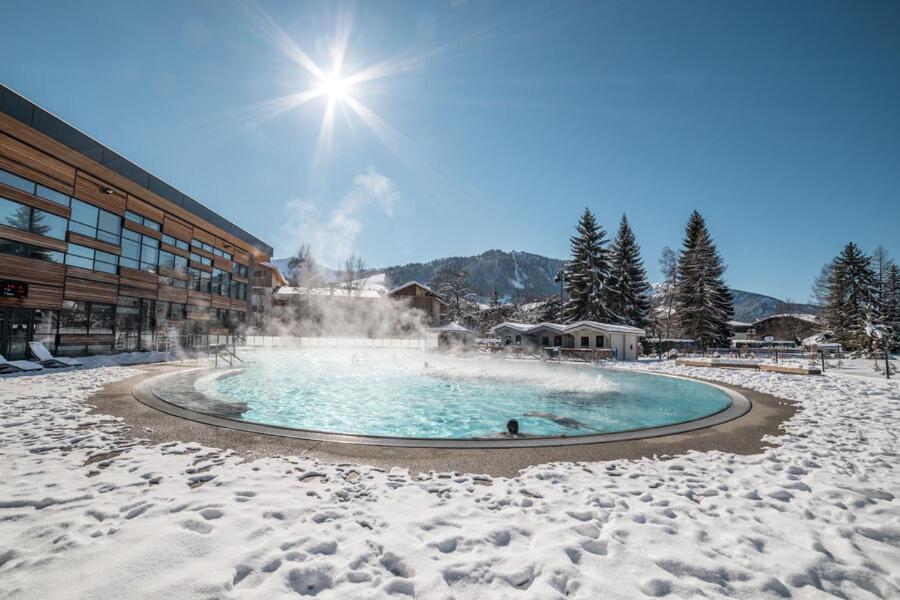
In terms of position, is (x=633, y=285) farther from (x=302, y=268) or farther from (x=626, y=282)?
(x=302, y=268)

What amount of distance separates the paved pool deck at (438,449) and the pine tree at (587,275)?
30050mm

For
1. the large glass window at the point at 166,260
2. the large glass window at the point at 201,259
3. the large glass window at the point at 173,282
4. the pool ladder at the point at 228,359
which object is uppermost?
the large glass window at the point at 201,259

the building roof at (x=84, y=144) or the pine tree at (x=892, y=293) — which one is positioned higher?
the building roof at (x=84, y=144)

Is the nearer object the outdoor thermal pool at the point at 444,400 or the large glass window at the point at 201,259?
the outdoor thermal pool at the point at 444,400

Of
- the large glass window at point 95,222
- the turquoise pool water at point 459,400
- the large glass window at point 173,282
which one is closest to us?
the turquoise pool water at point 459,400

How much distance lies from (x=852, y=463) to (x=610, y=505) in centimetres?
381

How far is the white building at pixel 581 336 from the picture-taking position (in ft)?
93.9

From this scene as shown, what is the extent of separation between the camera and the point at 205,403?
26.6 ft

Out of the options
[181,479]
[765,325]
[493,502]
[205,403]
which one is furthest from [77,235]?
[765,325]

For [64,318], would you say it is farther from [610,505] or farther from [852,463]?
[852,463]

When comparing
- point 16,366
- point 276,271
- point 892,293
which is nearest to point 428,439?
point 16,366

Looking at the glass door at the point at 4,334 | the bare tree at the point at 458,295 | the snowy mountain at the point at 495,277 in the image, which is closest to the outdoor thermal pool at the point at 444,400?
the glass door at the point at 4,334

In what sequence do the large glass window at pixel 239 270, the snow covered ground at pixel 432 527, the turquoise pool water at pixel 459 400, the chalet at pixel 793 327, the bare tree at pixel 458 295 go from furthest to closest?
the bare tree at pixel 458 295, the chalet at pixel 793 327, the large glass window at pixel 239 270, the turquoise pool water at pixel 459 400, the snow covered ground at pixel 432 527

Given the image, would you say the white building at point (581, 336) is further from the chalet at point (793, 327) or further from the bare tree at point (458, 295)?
the chalet at point (793, 327)
